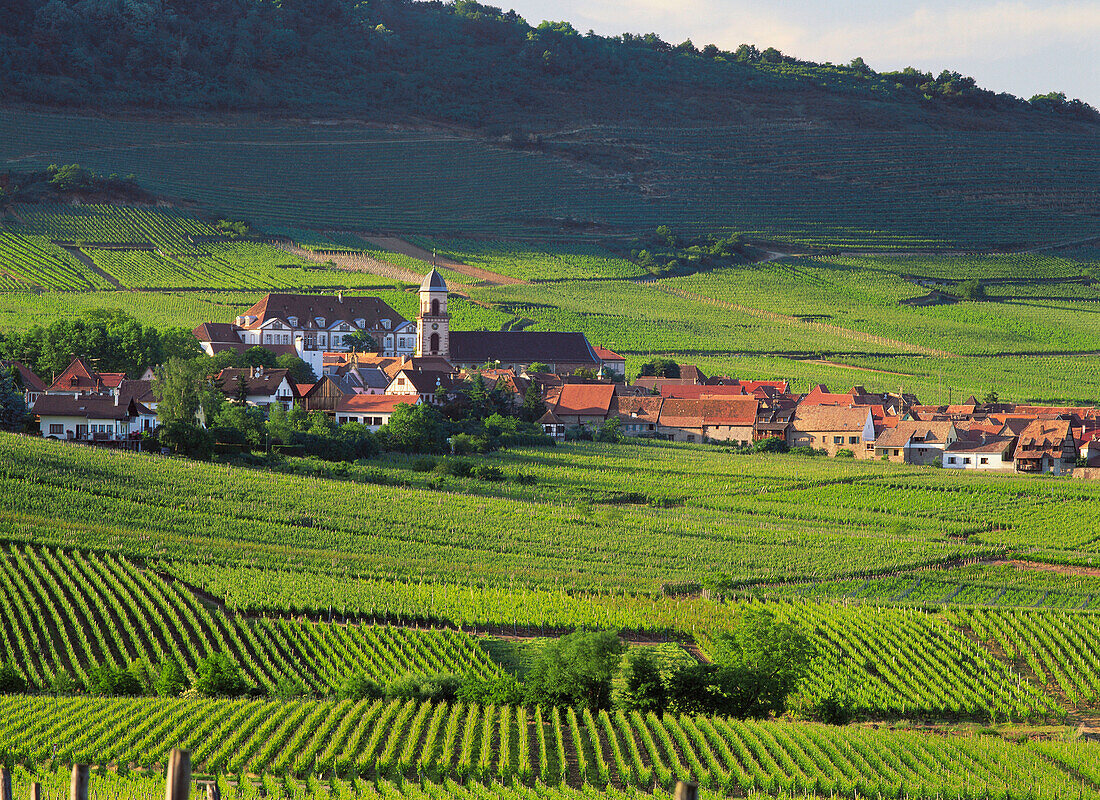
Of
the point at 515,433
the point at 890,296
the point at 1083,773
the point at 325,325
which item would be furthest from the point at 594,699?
the point at 890,296

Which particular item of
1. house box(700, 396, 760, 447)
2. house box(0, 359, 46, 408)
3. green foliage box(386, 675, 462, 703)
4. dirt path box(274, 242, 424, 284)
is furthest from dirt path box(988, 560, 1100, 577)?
dirt path box(274, 242, 424, 284)

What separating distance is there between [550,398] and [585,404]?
9.50ft

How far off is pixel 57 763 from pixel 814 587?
28250mm

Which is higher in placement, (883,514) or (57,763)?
(57,763)

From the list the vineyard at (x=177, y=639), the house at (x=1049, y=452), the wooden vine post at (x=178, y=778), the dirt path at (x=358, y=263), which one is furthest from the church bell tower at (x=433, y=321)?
the wooden vine post at (x=178, y=778)

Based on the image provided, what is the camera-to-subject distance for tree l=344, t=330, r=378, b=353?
117500 mm

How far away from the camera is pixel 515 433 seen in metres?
81.5

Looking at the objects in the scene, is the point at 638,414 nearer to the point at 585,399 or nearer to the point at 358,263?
the point at 585,399

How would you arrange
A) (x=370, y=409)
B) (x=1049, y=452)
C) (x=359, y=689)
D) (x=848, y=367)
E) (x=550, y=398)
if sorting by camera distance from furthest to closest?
(x=848, y=367) < (x=550, y=398) < (x=1049, y=452) < (x=370, y=409) < (x=359, y=689)

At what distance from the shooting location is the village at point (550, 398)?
77.1 meters

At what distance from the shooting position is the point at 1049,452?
81250 mm

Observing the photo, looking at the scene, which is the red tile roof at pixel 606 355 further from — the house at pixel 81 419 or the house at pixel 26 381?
the house at pixel 81 419

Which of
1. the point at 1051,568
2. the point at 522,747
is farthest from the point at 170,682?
the point at 1051,568

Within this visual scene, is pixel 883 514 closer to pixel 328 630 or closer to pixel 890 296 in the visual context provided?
pixel 328 630
